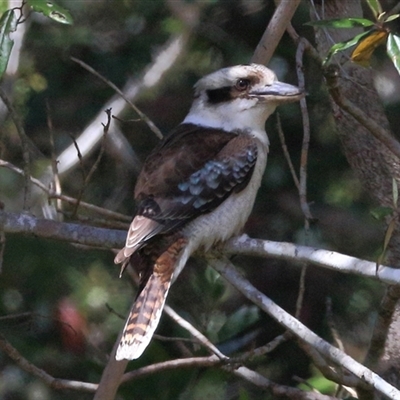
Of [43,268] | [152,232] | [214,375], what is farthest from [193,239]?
[43,268]

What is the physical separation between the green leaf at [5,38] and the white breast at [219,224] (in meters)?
0.97

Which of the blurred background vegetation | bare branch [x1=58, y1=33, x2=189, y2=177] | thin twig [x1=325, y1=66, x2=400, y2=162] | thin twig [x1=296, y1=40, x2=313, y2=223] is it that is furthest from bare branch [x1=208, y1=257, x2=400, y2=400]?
bare branch [x1=58, y1=33, x2=189, y2=177]

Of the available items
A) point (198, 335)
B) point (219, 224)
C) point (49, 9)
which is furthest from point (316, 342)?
point (49, 9)

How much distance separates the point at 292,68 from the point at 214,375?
149 cm

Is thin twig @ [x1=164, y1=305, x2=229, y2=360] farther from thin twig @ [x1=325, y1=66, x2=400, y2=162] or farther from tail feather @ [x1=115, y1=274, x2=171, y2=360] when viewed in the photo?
thin twig @ [x1=325, y1=66, x2=400, y2=162]

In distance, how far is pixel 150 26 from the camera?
423 centimetres

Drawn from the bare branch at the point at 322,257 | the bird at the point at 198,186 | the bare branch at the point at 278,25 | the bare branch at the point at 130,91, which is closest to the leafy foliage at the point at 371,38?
the bare branch at the point at 322,257

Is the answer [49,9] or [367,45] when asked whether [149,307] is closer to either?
[49,9]

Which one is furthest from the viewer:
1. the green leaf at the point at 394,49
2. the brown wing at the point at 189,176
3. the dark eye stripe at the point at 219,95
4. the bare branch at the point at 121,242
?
the dark eye stripe at the point at 219,95

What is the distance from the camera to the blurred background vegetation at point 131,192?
374 cm

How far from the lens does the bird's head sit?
3.47m

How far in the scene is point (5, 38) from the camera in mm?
2521

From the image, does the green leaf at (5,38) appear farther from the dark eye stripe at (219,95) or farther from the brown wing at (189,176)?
the dark eye stripe at (219,95)

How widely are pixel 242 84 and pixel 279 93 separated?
0.17m
